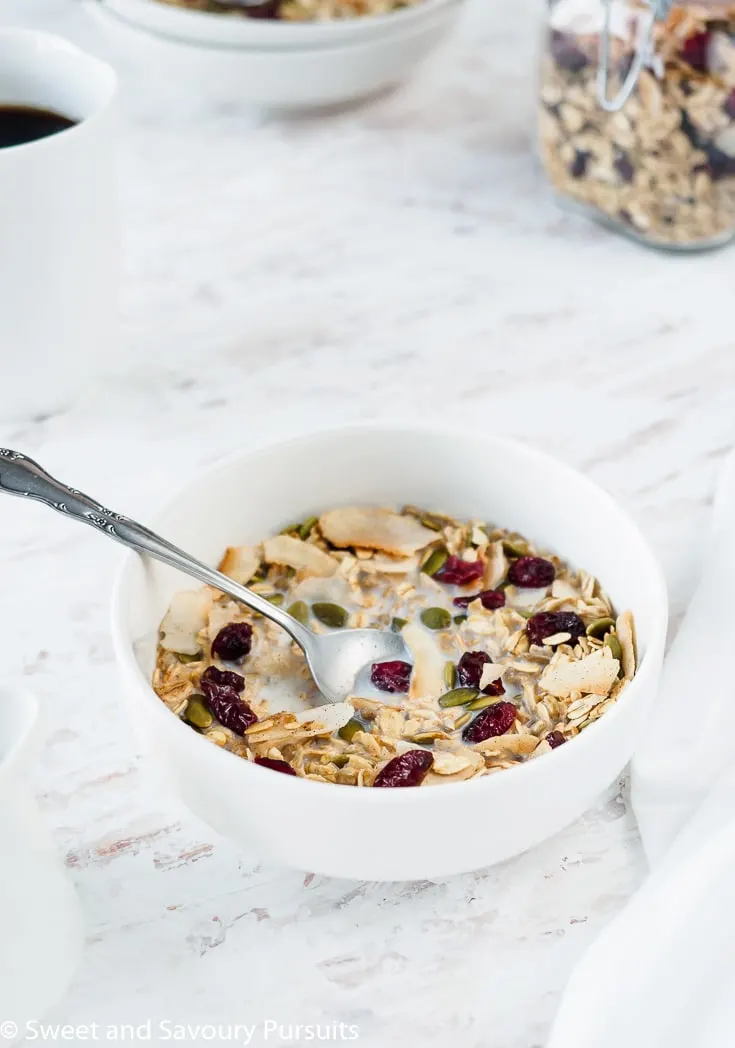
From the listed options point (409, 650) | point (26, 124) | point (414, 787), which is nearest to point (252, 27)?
point (26, 124)

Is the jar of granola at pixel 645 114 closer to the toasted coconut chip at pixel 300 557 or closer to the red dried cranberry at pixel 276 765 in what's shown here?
the toasted coconut chip at pixel 300 557

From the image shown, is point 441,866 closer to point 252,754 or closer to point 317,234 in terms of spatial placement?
point 252,754

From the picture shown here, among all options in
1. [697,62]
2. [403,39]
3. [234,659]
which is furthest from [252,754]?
[403,39]

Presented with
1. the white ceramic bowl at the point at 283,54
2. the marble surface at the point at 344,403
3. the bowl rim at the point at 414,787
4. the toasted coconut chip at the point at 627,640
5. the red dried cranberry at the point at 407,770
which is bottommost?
the marble surface at the point at 344,403

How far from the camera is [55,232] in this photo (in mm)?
791

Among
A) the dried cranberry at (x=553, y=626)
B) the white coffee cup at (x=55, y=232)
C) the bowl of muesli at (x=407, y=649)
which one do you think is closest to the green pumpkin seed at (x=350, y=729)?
the bowl of muesli at (x=407, y=649)

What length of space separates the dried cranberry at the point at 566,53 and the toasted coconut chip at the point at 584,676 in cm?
55

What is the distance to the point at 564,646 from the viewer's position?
63 cm

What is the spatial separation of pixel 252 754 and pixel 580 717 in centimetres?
15

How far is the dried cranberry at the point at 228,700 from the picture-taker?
0.59 m

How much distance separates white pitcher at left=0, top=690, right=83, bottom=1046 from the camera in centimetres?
48

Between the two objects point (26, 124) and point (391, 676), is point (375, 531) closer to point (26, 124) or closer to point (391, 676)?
point (391, 676)

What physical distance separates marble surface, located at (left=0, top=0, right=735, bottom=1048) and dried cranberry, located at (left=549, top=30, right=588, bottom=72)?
0.15 meters

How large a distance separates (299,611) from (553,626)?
14 centimetres
